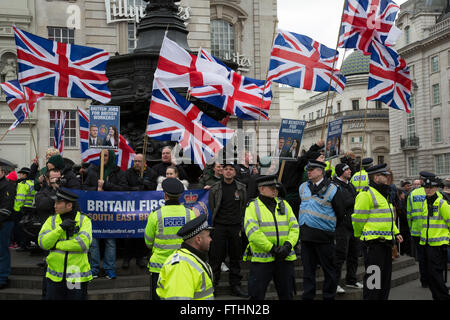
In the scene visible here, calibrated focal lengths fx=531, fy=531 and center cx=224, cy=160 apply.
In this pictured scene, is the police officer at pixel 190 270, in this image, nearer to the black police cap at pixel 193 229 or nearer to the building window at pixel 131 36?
the black police cap at pixel 193 229

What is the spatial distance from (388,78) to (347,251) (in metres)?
3.49

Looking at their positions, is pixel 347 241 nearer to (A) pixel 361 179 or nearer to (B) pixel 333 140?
(A) pixel 361 179

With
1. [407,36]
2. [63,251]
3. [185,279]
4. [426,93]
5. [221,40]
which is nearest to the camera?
[185,279]

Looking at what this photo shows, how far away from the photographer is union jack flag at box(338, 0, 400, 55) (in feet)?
32.8

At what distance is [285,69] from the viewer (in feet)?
34.0

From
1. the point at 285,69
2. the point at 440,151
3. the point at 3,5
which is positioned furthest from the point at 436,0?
the point at 285,69

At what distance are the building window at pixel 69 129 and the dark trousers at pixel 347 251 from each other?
960 inches

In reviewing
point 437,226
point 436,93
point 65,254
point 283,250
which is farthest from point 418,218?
point 436,93

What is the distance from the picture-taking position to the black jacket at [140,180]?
870cm

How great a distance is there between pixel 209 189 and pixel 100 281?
7.20 feet

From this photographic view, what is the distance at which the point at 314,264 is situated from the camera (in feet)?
24.5

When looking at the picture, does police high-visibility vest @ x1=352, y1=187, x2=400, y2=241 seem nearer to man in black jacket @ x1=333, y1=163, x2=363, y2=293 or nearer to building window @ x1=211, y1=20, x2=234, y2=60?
man in black jacket @ x1=333, y1=163, x2=363, y2=293

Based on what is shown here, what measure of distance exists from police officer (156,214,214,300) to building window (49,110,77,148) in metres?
28.1

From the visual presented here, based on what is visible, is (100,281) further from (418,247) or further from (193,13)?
(193,13)
